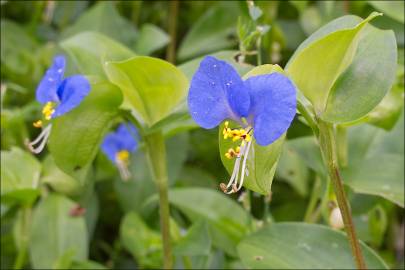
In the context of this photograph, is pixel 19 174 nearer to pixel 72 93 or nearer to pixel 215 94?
pixel 72 93

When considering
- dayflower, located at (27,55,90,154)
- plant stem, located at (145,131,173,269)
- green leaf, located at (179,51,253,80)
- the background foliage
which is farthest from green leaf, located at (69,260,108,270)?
green leaf, located at (179,51,253,80)

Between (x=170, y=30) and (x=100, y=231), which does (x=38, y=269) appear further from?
(x=170, y=30)

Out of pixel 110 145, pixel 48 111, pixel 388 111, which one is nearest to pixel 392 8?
pixel 388 111

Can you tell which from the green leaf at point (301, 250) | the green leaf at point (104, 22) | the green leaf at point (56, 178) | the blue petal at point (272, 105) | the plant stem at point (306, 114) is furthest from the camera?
the green leaf at point (104, 22)

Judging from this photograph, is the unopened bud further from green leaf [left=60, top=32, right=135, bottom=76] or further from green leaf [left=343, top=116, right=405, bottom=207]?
green leaf [left=60, top=32, right=135, bottom=76]

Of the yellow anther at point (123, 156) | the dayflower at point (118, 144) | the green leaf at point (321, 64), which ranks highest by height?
the green leaf at point (321, 64)

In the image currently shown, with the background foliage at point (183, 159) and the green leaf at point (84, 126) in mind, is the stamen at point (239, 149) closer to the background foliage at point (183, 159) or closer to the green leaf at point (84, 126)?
the background foliage at point (183, 159)

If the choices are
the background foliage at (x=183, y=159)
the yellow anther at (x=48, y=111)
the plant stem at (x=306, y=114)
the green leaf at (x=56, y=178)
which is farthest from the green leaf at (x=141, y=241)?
the plant stem at (x=306, y=114)
